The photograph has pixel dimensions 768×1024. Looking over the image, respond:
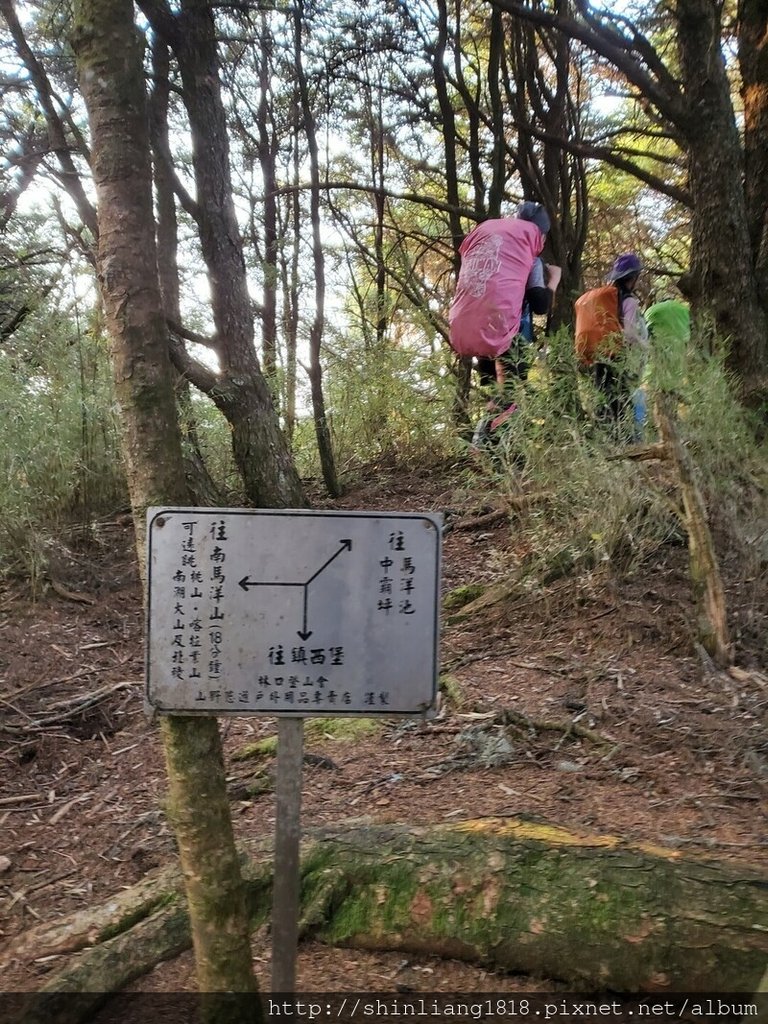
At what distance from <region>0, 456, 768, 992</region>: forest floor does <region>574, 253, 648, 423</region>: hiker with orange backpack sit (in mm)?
1193

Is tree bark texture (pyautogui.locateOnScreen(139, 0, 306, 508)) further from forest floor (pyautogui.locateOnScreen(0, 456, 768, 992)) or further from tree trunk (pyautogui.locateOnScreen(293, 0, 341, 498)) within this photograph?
forest floor (pyautogui.locateOnScreen(0, 456, 768, 992))

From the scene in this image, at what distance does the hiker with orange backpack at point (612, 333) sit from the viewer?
4.95 meters

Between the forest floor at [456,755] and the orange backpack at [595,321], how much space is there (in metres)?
1.70

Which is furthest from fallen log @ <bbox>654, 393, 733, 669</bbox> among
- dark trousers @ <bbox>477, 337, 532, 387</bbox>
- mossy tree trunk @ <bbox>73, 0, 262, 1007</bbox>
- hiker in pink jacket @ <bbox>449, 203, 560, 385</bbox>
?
mossy tree trunk @ <bbox>73, 0, 262, 1007</bbox>

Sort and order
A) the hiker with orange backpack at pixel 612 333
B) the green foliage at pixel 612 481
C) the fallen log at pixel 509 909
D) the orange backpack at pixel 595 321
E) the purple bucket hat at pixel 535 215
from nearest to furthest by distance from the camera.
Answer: the fallen log at pixel 509 909 → the green foliage at pixel 612 481 → the hiker with orange backpack at pixel 612 333 → the orange backpack at pixel 595 321 → the purple bucket hat at pixel 535 215

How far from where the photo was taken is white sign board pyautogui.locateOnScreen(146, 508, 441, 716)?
5.62 ft

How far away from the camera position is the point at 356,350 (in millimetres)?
7500

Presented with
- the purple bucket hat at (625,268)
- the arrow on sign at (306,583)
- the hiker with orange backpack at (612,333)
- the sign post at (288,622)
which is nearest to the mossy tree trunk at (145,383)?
the sign post at (288,622)

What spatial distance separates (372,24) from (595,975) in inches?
312

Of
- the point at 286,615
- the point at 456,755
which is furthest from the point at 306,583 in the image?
the point at 456,755

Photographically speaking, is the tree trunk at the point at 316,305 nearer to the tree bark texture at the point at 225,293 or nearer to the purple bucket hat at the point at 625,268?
the tree bark texture at the point at 225,293

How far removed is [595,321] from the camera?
5.63m

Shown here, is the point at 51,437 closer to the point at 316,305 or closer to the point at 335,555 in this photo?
the point at 316,305

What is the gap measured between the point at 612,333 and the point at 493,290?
0.89 metres
